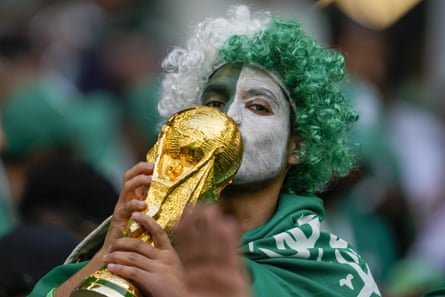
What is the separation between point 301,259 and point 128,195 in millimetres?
566

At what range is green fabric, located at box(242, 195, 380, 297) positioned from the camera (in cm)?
425

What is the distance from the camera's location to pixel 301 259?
4.33 m

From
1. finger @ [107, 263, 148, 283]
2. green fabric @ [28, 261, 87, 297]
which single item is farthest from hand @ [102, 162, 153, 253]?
finger @ [107, 263, 148, 283]

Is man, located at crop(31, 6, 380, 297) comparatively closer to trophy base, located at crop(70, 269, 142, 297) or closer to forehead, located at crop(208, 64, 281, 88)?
forehead, located at crop(208, 64, 281, 88)

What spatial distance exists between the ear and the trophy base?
3.02ft

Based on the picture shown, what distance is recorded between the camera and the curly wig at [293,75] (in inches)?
177

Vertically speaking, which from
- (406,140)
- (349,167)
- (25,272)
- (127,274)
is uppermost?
(406,140)

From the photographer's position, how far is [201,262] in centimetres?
294

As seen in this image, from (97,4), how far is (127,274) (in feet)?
18.9

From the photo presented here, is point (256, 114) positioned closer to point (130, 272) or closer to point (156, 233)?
point (156, 233)

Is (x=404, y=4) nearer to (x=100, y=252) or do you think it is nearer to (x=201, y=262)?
(x=100, y=252)

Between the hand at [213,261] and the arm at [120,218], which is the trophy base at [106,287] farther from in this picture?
the hand at [213,261]

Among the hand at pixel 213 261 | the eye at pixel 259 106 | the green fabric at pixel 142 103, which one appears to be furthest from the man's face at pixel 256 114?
the green fabric at pixel 142 103

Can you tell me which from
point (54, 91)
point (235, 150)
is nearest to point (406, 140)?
point (54, 91)
